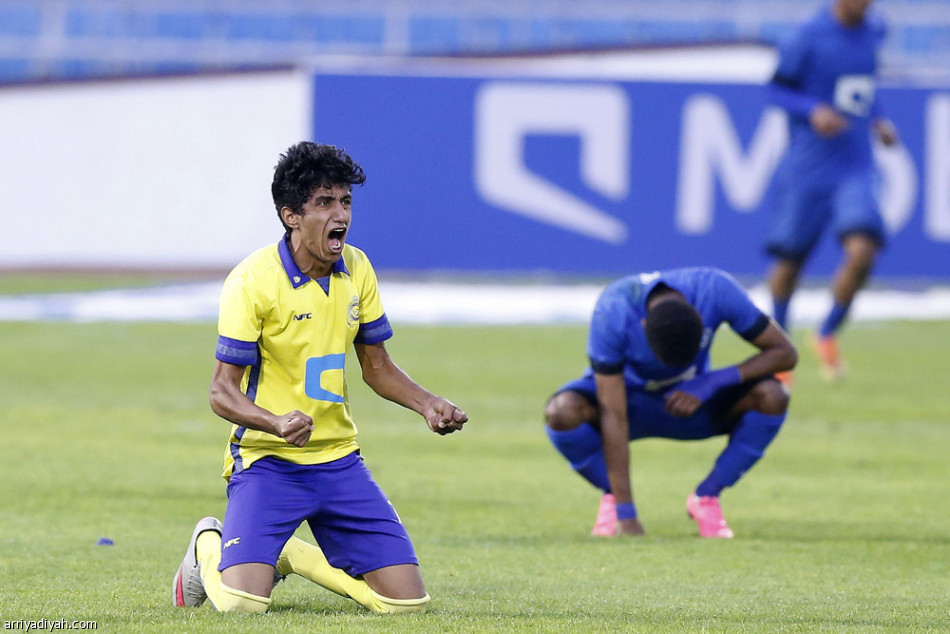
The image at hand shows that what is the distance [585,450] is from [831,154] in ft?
17.9

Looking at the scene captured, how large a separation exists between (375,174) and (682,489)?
9898 mm

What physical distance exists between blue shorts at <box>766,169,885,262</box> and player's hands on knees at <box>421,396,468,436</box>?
6681 mm

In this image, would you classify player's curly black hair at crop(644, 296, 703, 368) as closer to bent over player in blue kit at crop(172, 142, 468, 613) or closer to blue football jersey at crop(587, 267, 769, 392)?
blue football jersey at crop(587, 267, 769, 392)

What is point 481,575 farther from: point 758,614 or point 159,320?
point 159,320

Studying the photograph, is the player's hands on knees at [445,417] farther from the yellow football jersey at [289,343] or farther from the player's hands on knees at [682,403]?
the player's hands on knees at [682,403]

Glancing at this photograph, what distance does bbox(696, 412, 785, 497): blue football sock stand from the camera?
608 centimetres

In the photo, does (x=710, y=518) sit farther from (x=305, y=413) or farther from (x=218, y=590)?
(x=218, y=590)

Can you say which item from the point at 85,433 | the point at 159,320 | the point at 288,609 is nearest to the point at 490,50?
the point at 159,320

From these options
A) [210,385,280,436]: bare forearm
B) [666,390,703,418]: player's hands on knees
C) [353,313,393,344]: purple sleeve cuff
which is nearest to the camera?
[210,385,280,436]: bare forearm

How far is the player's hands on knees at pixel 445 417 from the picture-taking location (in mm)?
4371

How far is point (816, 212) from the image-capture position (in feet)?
36.2

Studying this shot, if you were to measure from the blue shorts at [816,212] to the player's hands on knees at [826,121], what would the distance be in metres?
0.56
